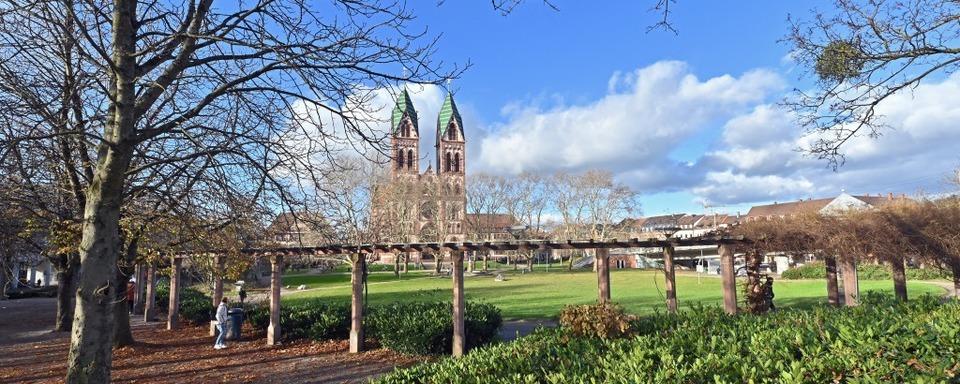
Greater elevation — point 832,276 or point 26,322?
point 832,276

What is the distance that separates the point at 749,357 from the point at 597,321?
2705 mm

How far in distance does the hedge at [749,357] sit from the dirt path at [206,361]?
4.93 metres

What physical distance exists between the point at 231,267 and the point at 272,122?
9898 millimetres

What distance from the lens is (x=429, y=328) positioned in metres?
11.8

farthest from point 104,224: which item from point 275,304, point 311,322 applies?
point 311,322

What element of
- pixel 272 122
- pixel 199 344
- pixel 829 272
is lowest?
pixel 199 344

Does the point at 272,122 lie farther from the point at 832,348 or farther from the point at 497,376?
the point at 832,348

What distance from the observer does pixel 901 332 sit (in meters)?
4.08

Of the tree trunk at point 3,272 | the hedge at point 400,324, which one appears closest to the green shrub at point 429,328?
the hedge at point 400,324

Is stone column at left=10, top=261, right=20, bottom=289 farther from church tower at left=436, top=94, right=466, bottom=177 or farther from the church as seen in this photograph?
church tower at left=436, top=94, right=466, bottom=177

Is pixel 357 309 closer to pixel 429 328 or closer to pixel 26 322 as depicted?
pixel 429 328

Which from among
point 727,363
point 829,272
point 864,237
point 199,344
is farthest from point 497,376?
point 829,272

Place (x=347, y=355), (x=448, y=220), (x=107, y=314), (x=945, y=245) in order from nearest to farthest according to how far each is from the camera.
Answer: (x=107, y=314)
(x=347, y=355)
(x=945, y=245)
(x=448, y=220)

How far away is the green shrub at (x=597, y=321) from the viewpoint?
650 cm
